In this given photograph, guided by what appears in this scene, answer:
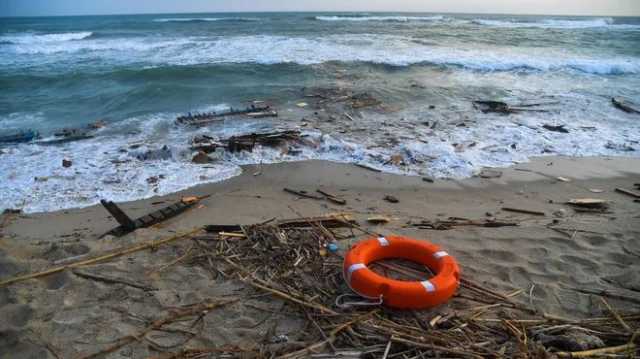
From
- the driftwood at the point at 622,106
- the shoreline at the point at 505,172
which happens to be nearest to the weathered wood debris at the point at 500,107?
the driftwood at the point at 622,106

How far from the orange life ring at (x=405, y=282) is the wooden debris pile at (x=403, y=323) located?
0.34ft

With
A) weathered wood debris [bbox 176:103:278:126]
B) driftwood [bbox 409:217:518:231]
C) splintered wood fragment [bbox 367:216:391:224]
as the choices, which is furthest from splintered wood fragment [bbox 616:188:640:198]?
weathered wood debris [bbox 176:103:278:126]

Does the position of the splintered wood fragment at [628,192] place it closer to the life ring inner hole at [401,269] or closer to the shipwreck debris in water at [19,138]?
the life ring inner hole at [401,269]

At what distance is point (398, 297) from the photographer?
3334mm

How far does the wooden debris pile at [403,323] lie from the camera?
2.93m

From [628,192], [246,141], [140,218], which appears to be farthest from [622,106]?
[140,218]

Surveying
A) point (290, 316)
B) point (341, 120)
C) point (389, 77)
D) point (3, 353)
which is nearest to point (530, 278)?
point (290, 316)

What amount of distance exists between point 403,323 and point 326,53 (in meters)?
20.7

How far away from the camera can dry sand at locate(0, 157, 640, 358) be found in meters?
3.23

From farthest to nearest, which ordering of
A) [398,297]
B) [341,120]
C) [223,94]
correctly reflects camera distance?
[223,94] < [341,120] < [398,297]

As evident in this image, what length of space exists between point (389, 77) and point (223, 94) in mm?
6994

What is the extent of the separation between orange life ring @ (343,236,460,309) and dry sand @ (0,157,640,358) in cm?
44

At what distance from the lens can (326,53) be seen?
22.2m

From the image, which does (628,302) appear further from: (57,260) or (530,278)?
(57,260)
